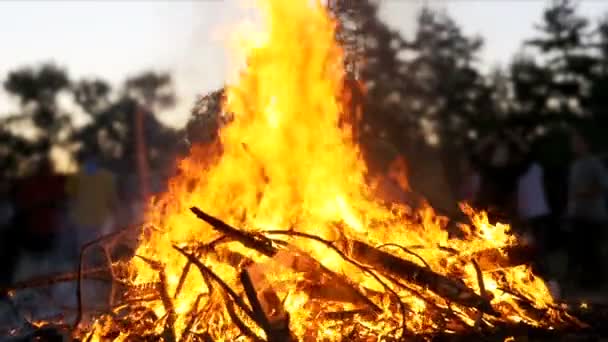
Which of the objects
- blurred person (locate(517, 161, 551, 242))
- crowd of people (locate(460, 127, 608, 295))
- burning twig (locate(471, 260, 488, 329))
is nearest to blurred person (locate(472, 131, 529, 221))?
crowd of people (locate(460, 127, 608, 295))

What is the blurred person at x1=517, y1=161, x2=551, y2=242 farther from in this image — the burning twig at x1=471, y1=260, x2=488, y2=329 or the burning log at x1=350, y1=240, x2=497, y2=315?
the burning log at x1=350, y1=240, x2=497, y2=315

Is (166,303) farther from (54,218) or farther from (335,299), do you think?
(54,218)

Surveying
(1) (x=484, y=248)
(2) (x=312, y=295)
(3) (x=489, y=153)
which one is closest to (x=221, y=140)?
(2) (x=312, y=295)

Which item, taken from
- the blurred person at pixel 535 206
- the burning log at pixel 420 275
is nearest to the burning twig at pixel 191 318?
the burning log at pixel 420 275

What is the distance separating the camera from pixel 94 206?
38.8 ft

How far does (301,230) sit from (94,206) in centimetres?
686

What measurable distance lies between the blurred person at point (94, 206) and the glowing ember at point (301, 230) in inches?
224

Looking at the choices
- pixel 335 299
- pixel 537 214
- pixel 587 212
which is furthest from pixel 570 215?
pixel 335 299

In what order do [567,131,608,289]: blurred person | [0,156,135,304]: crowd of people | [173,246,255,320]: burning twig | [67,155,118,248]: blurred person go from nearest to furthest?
[173,246,255,320]: burning twig
[567,131,608,289]: blurred person
[67,155,118,248]: blurred person
[0,156,135,304]: crowd of people

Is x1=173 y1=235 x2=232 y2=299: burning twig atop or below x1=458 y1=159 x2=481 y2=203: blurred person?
below

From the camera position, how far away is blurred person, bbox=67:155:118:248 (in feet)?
38.6

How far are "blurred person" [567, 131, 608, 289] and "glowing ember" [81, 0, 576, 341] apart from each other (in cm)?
482

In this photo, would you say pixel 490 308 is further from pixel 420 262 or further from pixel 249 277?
pixel 249 277

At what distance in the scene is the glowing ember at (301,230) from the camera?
516 cm
